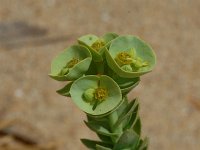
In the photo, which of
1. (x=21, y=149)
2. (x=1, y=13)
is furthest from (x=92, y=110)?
(x=1, y=13)

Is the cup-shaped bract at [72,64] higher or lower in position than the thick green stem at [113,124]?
higher

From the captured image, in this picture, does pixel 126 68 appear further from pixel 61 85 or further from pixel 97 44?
pixel 61 85

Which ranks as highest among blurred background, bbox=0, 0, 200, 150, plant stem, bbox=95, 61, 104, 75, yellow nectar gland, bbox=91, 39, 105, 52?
blurred background, bbox=0, 0, 200, 150

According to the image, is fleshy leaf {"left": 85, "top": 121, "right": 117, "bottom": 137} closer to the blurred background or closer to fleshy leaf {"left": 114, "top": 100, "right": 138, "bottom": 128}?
fleshy leaf {"left": 114, "top": 100, "right": 138, "bottom": 128}

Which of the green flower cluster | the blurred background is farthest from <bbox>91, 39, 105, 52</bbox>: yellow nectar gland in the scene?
the blurred background

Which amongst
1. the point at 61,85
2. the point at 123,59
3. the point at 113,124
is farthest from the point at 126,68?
the point at 61,85

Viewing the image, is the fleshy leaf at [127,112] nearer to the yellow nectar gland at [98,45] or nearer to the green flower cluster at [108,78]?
the green flower cluster at [108,78]

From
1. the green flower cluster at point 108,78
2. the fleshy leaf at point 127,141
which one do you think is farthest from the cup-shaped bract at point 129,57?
the fleshy leaf at point 127,141

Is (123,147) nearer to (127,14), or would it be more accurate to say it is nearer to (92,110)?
(92,110)
